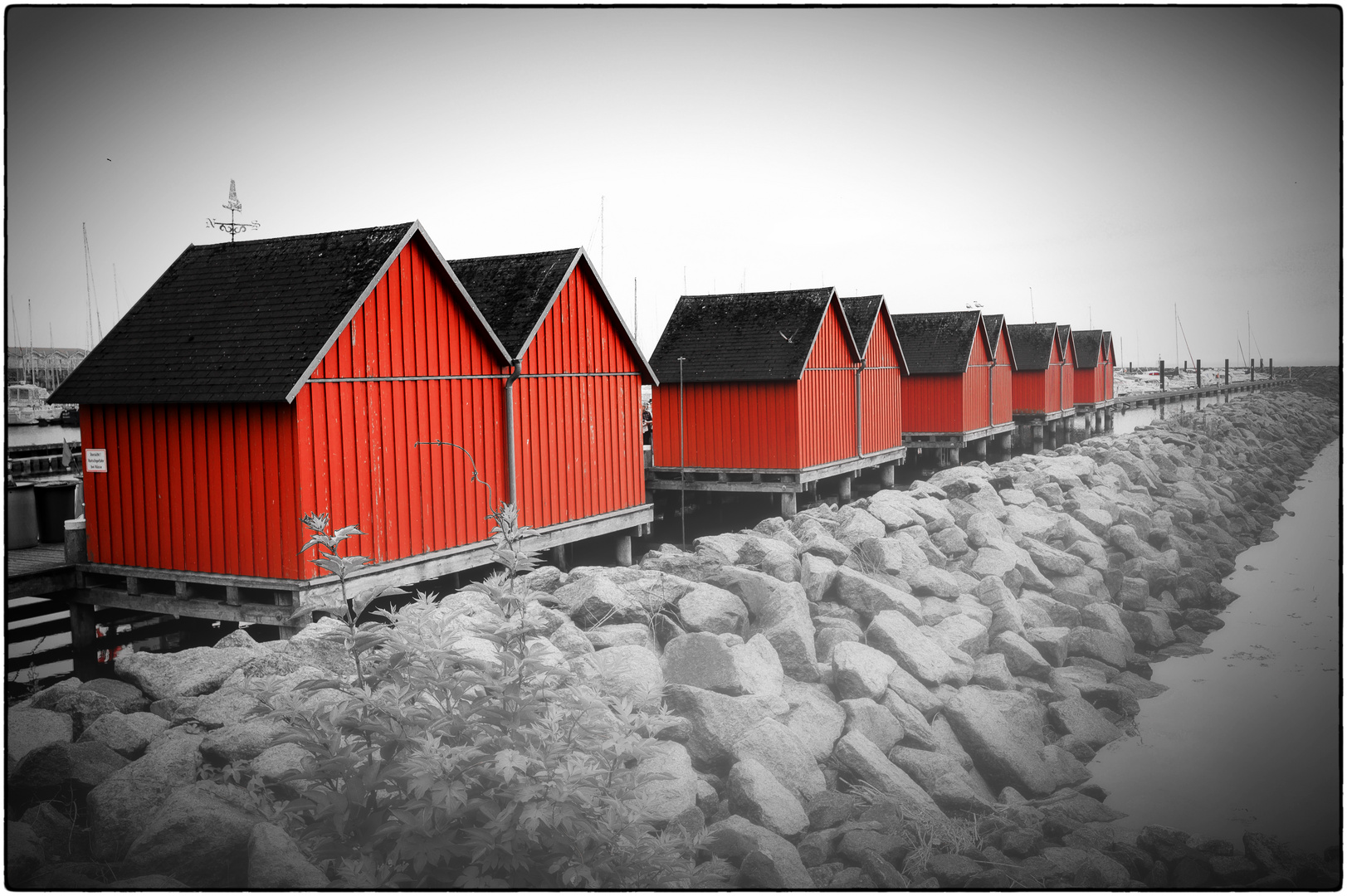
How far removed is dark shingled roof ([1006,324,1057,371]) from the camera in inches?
1373

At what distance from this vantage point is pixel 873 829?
543 centimetres

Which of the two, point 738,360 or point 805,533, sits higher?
point 738,360

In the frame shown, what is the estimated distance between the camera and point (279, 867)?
4367mm

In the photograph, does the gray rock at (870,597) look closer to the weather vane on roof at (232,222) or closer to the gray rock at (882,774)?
the gray rock at (882,774)

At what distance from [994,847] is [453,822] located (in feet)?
10.0

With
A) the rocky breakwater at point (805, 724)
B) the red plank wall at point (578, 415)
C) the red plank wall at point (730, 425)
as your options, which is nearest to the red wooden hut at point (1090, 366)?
the red plank wall at point (730, 425)

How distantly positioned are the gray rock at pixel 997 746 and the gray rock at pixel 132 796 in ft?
16.3

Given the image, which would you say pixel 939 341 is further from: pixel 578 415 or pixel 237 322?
pixel 237 322

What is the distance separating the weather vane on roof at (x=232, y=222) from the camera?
761cm

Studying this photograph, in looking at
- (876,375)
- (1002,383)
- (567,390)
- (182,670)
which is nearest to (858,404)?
(876,375)

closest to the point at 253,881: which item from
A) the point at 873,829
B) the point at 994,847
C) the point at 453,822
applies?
the point at 453,822

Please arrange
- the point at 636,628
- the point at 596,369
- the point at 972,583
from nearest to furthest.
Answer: the point at 636,628
the point at 972,583
the point at 596,369

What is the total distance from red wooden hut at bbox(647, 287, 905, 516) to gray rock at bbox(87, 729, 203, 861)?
1214cm

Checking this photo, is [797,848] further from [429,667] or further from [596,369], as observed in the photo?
[596,369]
